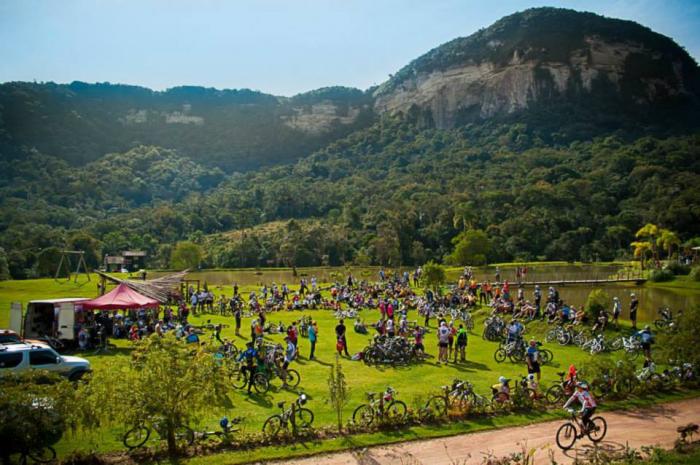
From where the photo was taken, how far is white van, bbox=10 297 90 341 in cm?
2178

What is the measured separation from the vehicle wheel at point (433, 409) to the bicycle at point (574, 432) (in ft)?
9.98

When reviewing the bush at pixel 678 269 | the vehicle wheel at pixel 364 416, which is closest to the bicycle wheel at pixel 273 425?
the vehicle wheel at pixel 364 416

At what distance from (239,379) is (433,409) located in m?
6.58

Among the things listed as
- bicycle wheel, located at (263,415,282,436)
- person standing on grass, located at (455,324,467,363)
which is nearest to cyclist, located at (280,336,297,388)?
bicycle wheel, located at (263,415,282,436)

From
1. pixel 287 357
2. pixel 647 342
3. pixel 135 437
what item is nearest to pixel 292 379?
pixel 287 357

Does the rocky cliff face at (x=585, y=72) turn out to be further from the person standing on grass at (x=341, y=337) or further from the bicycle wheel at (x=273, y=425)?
the bicycle wheel at (x=273, y=425)

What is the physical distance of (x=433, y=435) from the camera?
12445 millimetres

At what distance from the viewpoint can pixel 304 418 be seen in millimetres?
12922

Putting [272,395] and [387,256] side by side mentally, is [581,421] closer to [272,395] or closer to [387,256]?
[272,395]

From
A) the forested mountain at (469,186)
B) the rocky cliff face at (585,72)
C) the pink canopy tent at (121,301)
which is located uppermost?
the rocky cliff face at (585,72)

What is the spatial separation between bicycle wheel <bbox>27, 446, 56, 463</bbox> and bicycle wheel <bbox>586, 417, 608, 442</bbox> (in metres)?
12.0

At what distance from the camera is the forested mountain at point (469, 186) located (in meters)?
81.7

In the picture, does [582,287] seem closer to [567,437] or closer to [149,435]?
[567,437]

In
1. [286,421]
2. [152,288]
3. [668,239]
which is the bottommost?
[286,421]
